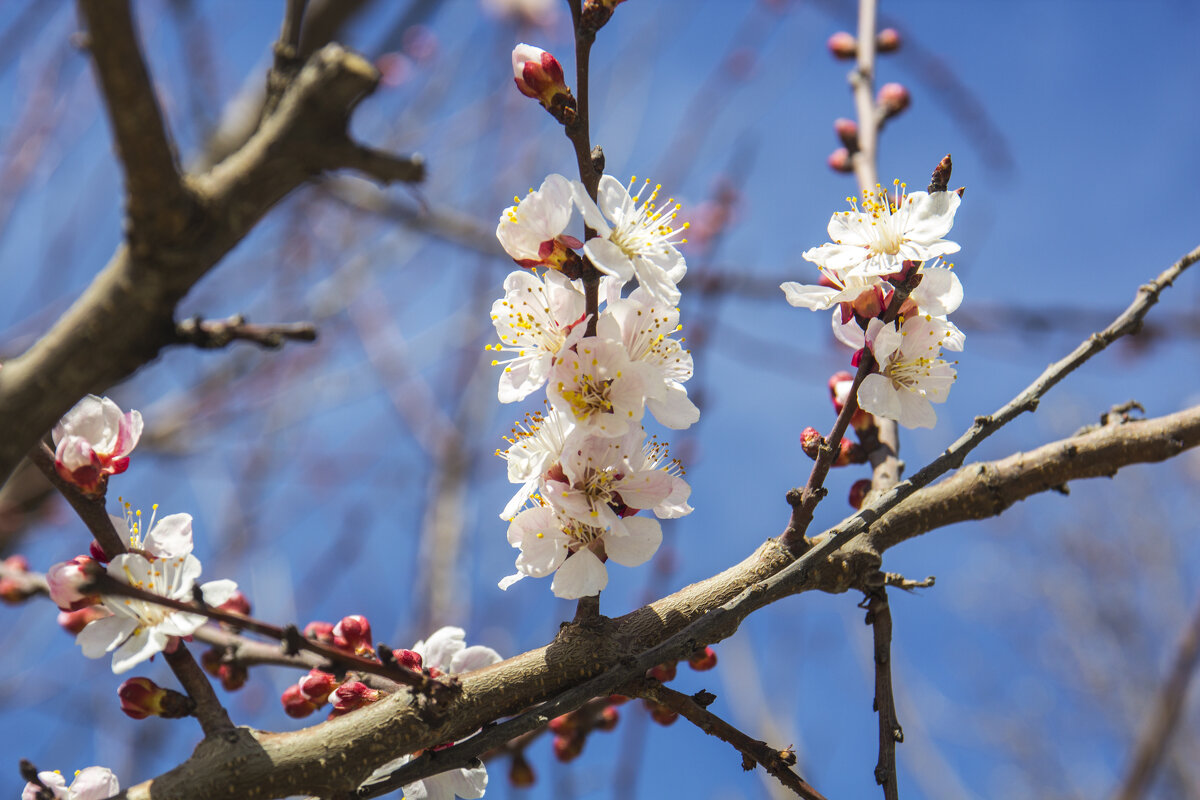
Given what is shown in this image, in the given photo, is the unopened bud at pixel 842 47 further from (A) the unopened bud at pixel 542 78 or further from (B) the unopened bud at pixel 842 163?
(A) the unopened bud at pixel 542 78

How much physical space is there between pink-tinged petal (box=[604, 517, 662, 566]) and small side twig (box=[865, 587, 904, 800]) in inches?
14.2

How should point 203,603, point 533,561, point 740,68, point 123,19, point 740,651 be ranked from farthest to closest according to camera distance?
point 740,68 → point 740,651 → point 533,561 → point 203,603 → point 123,19

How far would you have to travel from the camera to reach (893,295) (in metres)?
1.28

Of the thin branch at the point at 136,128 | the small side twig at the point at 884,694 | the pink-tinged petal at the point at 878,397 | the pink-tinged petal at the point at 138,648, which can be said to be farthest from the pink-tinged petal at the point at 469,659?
the thin branch at the point at 136,128

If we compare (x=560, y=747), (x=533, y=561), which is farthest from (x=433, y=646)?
(x=560, y=747)

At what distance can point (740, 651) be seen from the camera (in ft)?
13.0

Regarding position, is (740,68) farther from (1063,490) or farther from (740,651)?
(1063,490)

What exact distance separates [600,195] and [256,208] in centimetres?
51

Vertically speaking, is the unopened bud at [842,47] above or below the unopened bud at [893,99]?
above

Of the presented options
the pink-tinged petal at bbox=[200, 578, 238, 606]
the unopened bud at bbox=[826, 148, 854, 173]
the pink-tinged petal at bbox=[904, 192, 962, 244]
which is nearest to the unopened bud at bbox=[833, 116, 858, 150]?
the unopened bud at bbox=[826, 148, 854, 173]

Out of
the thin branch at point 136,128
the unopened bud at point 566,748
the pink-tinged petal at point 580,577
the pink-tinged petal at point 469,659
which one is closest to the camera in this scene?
the thin branch at point 136,128

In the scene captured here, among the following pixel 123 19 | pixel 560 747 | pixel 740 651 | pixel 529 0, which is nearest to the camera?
pixel 123 19

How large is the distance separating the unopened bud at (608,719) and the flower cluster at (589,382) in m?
0.56

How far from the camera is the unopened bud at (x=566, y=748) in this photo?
165cm
